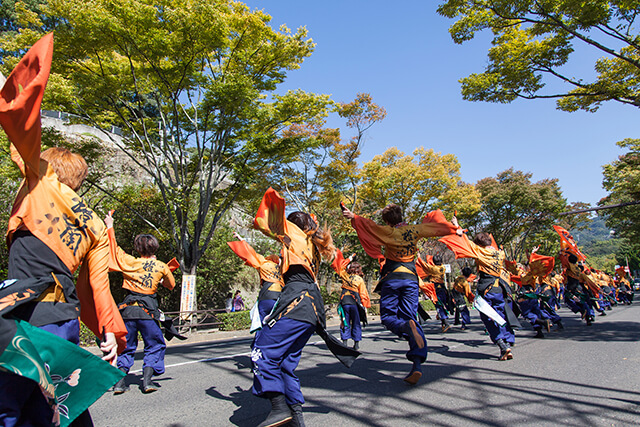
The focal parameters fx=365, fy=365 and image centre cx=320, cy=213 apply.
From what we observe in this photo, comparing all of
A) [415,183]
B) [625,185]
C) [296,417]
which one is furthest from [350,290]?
[625,185]

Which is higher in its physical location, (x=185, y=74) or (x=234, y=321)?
(x=185, y=74)

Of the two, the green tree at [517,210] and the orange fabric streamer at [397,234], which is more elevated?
the green tree at [517,210]

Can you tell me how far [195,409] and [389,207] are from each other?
3304 mm

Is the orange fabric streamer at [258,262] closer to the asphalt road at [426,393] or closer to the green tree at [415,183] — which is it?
the asphalt road at [426,393]

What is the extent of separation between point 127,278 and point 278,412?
2.95m

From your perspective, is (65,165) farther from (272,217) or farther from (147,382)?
(147,382)

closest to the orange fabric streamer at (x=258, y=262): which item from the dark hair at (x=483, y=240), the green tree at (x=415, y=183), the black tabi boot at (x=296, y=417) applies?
the black tabi boot at (x=296, y=417)

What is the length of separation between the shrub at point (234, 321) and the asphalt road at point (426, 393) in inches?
288

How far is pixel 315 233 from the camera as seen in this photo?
353cm

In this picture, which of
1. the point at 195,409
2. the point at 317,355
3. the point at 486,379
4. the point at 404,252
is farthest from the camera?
the point at 317,355

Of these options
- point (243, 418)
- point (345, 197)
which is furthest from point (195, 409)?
point (345, 197)

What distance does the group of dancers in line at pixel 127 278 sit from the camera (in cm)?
157

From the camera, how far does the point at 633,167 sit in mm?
20344

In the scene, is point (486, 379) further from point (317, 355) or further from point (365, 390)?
point (317, 355)
